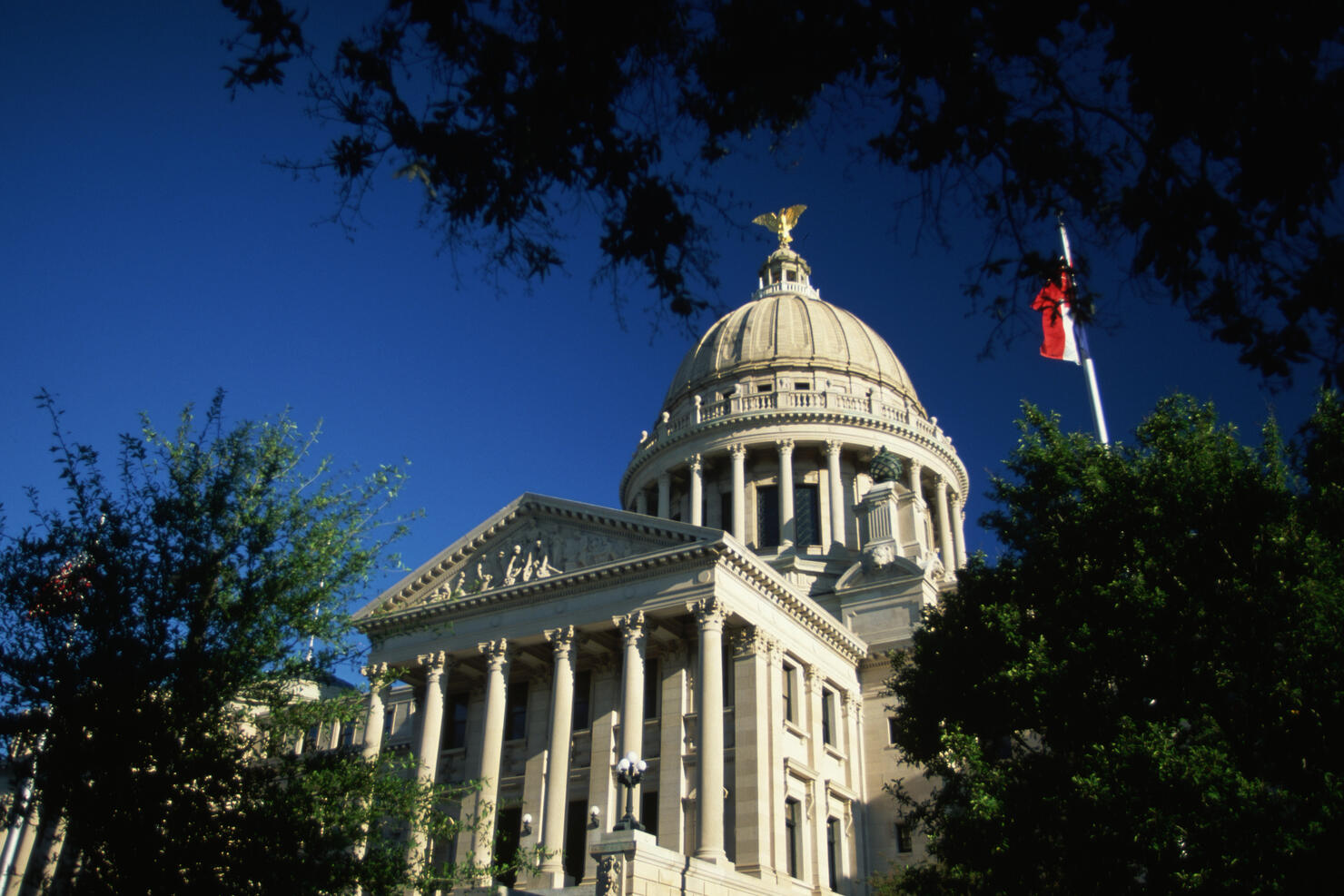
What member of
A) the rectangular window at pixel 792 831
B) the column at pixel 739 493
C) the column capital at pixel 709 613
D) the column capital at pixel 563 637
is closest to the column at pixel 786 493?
the column at pixel 739 493

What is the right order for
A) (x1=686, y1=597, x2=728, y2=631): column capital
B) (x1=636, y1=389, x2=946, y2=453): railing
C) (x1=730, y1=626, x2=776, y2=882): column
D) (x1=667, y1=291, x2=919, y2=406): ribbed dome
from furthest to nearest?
1. (x1=667, y1=291, x2=919, y2=406): ribbed dome
2. (x1=636, y1=389, x2=946, y2=453): railing
3. (x1=686, y1=597, x2=728, y2=631): column capital
4. (x1=730, y1=626, x2=776, y2=882): column

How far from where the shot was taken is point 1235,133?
7.41 meters

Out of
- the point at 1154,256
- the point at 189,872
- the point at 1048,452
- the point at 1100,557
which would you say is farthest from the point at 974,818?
the point at 1154,256

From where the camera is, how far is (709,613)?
30.5 m

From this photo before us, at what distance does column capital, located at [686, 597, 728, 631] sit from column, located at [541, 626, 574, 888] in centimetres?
439

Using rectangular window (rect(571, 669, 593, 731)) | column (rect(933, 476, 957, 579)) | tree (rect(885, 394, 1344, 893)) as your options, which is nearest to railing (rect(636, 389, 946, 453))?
column (rect(933, 476, 957, 579))

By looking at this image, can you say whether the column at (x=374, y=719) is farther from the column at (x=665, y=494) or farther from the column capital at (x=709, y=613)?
the column at (x=665, y=494)

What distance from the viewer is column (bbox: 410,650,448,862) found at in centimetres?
3291

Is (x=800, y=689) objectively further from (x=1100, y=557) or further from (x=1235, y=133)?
(x=1235, y=133)

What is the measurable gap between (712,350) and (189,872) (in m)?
43.6

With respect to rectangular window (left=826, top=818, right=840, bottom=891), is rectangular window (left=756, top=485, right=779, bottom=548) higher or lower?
higher

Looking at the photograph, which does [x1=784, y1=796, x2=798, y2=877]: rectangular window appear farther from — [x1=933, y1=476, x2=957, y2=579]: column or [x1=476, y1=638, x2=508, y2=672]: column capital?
[x1=933, y1=476, x2=957, y2=579]: column

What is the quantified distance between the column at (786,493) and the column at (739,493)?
170 cm

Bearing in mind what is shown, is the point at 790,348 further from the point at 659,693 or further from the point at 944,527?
the point at 659,693
